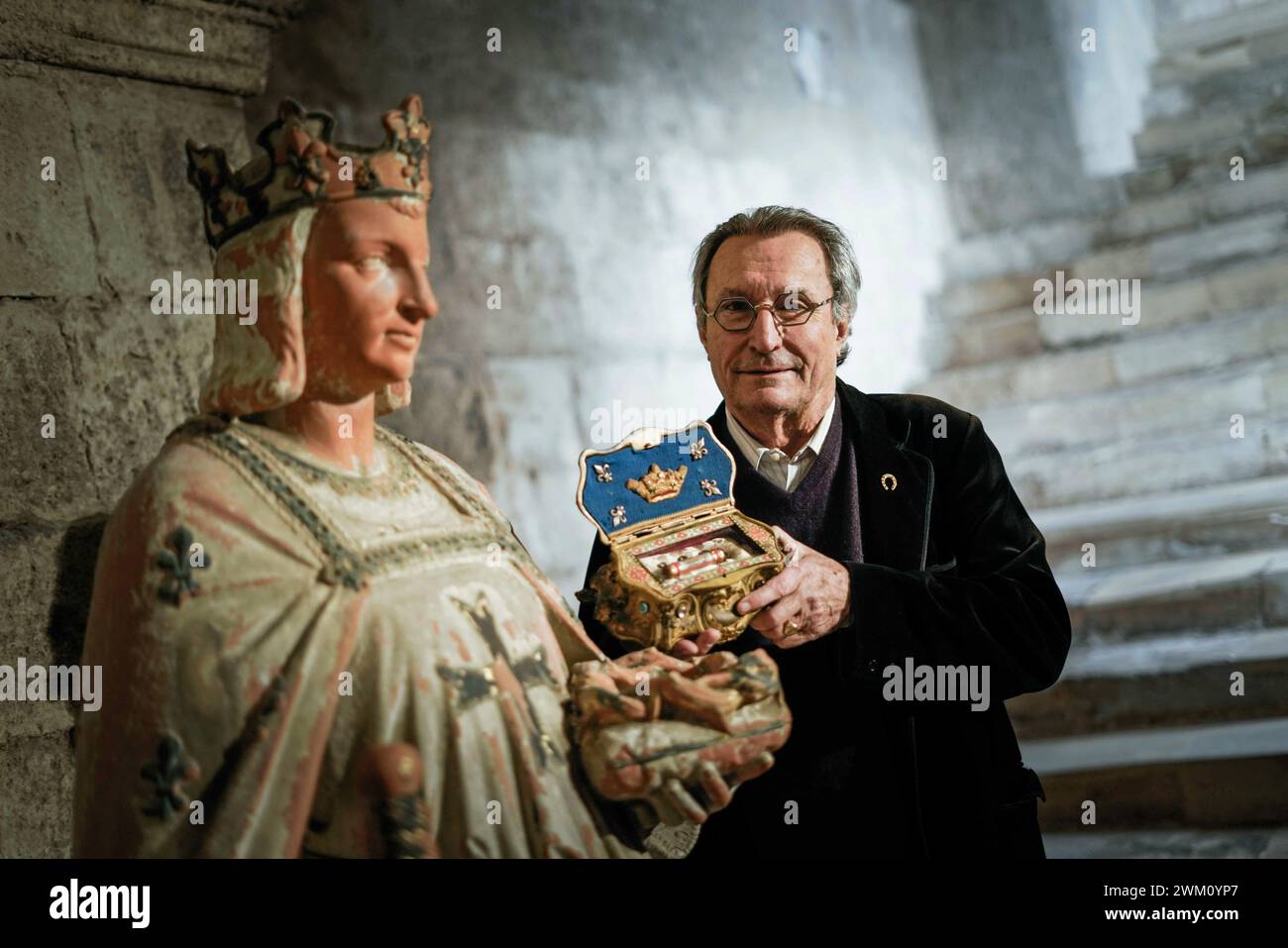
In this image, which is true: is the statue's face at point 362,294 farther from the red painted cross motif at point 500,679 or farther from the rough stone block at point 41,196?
the rough stone block at point 41,196

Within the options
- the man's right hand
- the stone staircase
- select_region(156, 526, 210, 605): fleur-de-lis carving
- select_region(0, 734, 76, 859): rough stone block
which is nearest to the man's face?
the man's right hand

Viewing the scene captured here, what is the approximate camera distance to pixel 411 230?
2.61 metres

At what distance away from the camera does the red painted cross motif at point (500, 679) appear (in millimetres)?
2548

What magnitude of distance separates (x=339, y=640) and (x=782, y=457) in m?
1.02

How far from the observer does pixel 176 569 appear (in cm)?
241

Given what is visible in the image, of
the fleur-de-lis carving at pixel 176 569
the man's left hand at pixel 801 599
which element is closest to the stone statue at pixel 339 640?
the fleur-de-lis carving at pixel 176 569

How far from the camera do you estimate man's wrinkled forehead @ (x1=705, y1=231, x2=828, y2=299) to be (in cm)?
296

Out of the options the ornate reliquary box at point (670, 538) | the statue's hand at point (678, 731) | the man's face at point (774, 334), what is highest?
the man's face at point (774, 334)

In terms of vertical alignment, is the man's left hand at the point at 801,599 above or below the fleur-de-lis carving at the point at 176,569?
below

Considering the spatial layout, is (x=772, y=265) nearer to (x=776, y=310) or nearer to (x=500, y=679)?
(x=776, y=310)

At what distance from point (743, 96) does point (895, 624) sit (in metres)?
1.58

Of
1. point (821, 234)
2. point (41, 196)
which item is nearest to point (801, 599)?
point (821, 234)

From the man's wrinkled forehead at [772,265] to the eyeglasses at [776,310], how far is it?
0.01 metres

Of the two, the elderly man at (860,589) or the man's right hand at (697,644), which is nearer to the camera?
the man's right hand at (697,644)
